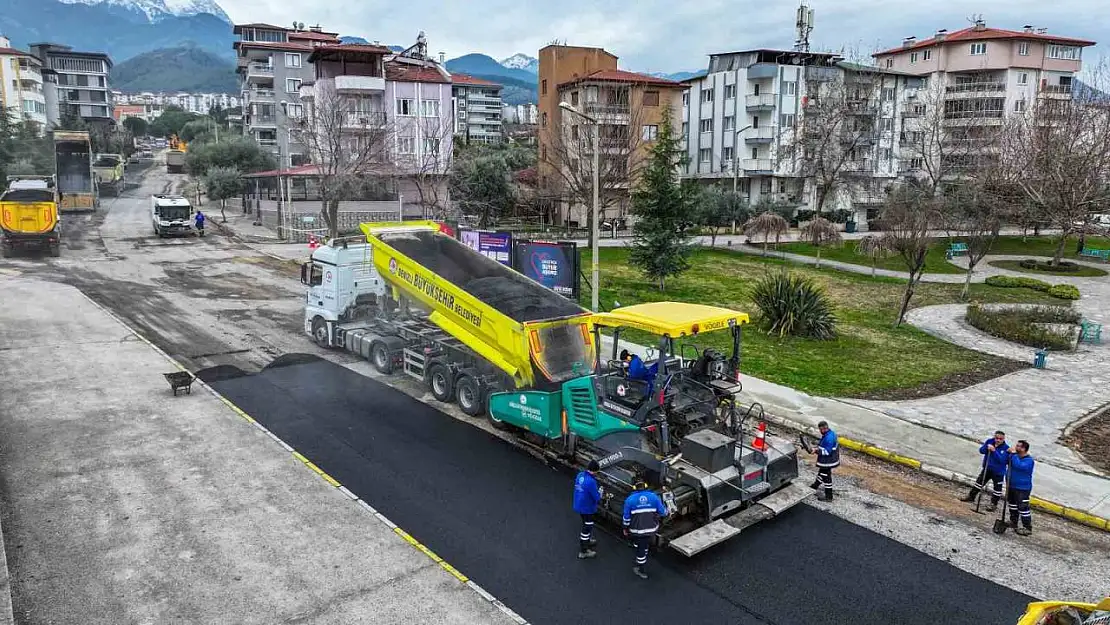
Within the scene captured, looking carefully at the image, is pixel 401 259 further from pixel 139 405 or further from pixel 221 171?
pixel 221 171

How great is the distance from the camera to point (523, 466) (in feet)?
40.1

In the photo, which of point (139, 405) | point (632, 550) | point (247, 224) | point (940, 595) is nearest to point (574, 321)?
point (632, 550)

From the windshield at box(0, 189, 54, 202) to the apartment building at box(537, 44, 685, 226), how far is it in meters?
26.5

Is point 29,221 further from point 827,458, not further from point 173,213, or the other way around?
point 827,458

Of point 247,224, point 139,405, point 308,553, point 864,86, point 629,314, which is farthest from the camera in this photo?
point 864,86

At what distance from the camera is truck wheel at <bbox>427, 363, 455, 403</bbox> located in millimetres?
15266

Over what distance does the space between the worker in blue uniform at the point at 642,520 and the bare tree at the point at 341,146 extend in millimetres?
Answer: 33229

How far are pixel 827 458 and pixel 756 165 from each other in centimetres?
5272

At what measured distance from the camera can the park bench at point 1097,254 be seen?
4231 cm

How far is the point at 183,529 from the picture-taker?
32.4ft

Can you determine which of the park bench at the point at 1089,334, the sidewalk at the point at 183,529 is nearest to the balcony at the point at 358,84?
the sidewalk at the point at 183,529

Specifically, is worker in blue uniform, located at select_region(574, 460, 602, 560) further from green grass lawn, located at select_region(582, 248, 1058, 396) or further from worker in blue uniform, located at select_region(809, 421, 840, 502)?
green grass lawn, located at select_region(582, 248, 1058, 396)

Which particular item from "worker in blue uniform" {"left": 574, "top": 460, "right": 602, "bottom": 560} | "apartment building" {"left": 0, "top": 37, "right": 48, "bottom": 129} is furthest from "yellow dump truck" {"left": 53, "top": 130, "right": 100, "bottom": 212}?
"worker in blue uniform" {"left": 574, "top": 460, "right": 602, "bottom": 560}

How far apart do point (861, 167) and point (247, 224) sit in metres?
49.3
